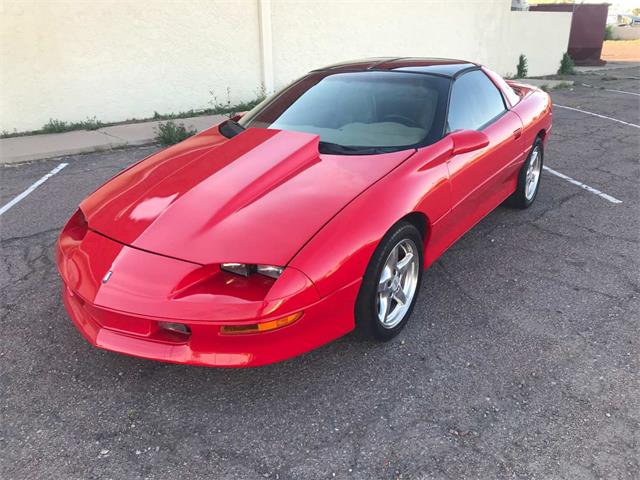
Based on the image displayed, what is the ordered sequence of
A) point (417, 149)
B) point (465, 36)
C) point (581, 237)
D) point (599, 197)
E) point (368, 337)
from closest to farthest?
point (368, 337), point (417, 149), point (581, 237), point (599, 197), point (465, 36)

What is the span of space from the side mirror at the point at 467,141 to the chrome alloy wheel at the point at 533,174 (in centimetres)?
149

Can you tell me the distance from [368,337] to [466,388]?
0.56 metres

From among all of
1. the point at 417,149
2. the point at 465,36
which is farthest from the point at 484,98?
the point at 465,36

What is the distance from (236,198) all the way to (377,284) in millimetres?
858

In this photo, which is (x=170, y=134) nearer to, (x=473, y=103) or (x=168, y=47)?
(x=168, y=47)

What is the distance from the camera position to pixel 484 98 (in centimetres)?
408

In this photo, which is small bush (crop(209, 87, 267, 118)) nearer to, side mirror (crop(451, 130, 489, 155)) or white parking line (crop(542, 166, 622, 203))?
white parking line (crop(542, 166, 622, 203))

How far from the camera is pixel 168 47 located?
852 centimetres

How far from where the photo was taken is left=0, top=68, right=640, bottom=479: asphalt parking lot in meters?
2.19

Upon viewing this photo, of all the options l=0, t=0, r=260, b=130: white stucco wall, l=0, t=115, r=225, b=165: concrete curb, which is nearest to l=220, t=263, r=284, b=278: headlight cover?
l=0, t=115, r=225, b=165: concrete curb

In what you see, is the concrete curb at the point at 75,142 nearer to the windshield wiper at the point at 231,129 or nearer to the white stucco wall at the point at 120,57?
the white stucco wall at the point at 120,57

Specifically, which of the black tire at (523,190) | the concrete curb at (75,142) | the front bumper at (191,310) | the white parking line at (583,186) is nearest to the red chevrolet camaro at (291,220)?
the front bumper at (191,310)

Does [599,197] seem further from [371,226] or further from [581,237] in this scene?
[371,226]

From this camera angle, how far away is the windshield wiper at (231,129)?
12.3 feet
